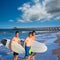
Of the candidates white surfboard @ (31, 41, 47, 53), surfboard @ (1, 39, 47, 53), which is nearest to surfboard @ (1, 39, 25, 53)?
surfboard @ (1, 39, 47, 53)

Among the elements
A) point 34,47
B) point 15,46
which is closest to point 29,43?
point 34,47

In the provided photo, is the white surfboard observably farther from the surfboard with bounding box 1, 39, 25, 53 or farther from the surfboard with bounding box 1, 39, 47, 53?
the surfboard with bounding box 1, 39, 25, 53

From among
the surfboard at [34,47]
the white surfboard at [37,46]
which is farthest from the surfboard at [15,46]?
the white surfboard at [37,46]

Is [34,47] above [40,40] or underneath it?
underneath

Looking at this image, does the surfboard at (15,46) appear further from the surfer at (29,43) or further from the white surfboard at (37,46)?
the white surfboard at (37,46)

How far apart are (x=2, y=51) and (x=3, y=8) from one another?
0.75 meters

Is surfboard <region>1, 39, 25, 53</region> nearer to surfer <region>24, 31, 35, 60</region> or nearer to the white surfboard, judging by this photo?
surfer <region>24, 31, 35, 60</region>

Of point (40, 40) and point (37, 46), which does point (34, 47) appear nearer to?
point (37, 46)

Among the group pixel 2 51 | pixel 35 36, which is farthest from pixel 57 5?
pixel 2 51

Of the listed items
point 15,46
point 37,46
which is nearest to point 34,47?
point 37,46

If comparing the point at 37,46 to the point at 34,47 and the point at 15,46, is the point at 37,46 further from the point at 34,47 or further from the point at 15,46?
the point at 15,46

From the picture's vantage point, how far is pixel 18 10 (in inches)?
130

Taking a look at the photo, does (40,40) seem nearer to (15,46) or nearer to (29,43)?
(29,43)

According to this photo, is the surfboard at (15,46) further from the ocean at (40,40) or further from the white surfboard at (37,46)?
the white surfboard at (37,46)
